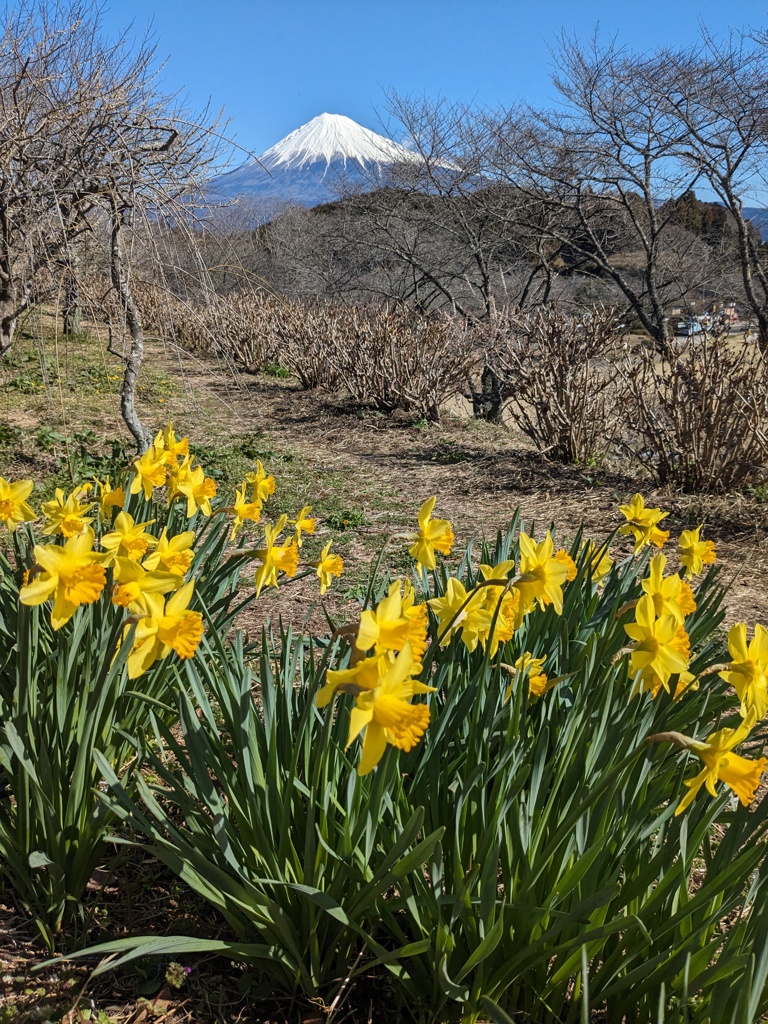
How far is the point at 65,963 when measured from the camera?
155 centimetres

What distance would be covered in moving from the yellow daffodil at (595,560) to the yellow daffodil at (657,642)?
0.77 metres

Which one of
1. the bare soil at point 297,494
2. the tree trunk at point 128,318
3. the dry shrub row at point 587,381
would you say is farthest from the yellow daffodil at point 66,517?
the tree trunk at point 128,318

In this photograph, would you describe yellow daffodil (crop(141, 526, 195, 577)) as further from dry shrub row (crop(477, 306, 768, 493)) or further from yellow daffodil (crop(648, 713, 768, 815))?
dry shrub row (crop(477, 306, 768, 493))

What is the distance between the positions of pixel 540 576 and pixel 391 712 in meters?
0.52

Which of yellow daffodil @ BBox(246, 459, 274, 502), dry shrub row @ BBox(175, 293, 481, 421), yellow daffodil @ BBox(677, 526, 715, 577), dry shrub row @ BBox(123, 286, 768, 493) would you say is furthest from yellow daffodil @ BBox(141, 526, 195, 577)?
dry shrub row @ BBox(175, 293, 481, 421)

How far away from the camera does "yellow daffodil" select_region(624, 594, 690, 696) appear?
1.22m

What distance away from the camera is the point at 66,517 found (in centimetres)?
168

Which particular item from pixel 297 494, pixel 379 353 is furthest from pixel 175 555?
pixel 379 353

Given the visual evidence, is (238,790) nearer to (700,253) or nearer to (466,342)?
(466,342)

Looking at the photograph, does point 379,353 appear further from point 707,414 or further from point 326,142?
point 326,142

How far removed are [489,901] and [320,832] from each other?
1.02ft

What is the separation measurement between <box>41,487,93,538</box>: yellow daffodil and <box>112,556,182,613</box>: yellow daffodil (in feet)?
1.23

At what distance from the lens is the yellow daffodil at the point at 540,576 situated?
54.1 inches

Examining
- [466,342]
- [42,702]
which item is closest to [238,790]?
[42,702]
